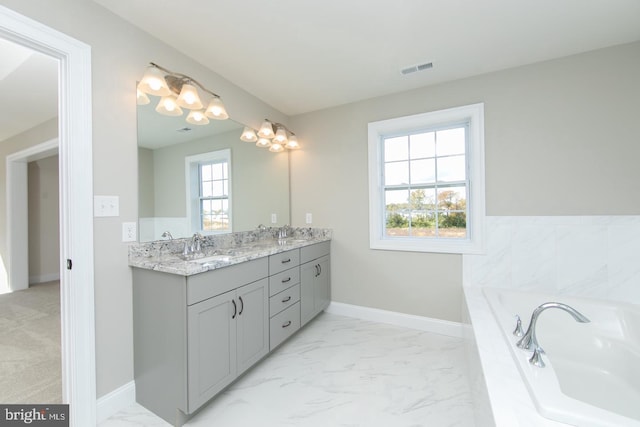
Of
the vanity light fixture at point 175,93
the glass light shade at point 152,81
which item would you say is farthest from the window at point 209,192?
the glass light shade at point 152,81

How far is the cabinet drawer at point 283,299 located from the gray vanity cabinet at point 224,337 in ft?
0.25

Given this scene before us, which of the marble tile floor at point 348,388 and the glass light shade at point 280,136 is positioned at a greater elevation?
the glass light shade at point 280,136

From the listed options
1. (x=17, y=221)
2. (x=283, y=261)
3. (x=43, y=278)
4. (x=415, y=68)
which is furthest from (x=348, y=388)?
(x=43, y=278)

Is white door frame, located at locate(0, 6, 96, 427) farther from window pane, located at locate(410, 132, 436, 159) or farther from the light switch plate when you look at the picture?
window pane, located at locate(410, 132, 436, 159)

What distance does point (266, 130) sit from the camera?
275cm

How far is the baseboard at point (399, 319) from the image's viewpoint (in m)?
2.48

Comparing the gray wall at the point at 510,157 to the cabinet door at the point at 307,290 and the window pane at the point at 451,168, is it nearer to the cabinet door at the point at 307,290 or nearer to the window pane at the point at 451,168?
the window pane at the point at 451,168

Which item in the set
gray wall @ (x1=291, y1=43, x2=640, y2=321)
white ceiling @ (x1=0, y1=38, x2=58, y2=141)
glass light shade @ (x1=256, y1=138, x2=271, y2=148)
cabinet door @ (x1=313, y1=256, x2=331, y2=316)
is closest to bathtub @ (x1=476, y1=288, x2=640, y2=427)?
gray wall @ (x1=291, y1=43, x2=640, y2=321)

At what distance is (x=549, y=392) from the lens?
1.01 m

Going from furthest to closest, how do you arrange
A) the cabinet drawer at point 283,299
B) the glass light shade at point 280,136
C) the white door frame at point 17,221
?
the white door frame at point 17,221 < the glass light shade at point 280,136 < the cabinet drawer at point 283,299

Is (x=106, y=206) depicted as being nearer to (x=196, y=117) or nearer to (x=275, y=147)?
(x=196, y=117)

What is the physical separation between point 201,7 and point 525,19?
2115 millimetres

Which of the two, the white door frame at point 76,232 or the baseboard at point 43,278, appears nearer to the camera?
the white door frame at point 76,232

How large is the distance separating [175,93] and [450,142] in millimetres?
2521
